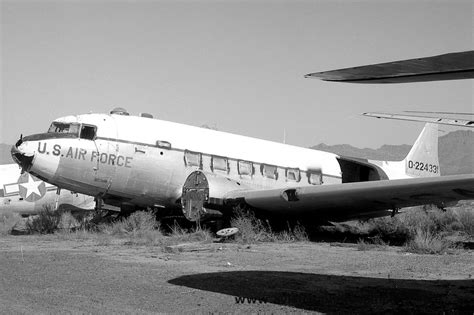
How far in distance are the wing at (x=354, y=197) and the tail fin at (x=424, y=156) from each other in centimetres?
602

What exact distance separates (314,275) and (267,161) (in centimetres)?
993

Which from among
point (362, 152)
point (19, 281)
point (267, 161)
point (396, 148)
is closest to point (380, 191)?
point (267, 161)

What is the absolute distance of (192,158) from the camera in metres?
17.3

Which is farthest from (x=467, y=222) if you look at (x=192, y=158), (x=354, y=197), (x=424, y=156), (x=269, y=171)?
(x=192, y=158)

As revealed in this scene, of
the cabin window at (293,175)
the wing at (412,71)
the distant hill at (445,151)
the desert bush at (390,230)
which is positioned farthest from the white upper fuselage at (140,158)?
the distant hill at (445,151)

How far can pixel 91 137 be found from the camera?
16.2 m

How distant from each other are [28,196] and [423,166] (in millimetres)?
16581

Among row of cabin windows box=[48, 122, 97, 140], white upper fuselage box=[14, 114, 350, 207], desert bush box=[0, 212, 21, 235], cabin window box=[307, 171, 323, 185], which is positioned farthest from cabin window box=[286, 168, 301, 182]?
desert bush box=[0, 212, 21, 235]

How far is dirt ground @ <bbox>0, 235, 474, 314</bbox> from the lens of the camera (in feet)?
22.4

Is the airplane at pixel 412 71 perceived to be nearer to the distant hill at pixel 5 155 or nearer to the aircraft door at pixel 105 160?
the aircraft door at pixel 105 160

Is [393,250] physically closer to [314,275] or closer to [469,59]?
[314,275]

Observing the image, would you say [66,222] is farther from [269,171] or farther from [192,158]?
[269,171]

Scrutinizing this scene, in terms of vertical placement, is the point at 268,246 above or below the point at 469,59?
below

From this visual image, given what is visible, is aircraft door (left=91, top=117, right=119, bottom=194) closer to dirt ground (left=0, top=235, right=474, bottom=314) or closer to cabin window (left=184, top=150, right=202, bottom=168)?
cabin window (left=184, top=150, right=202, bottom=168)
